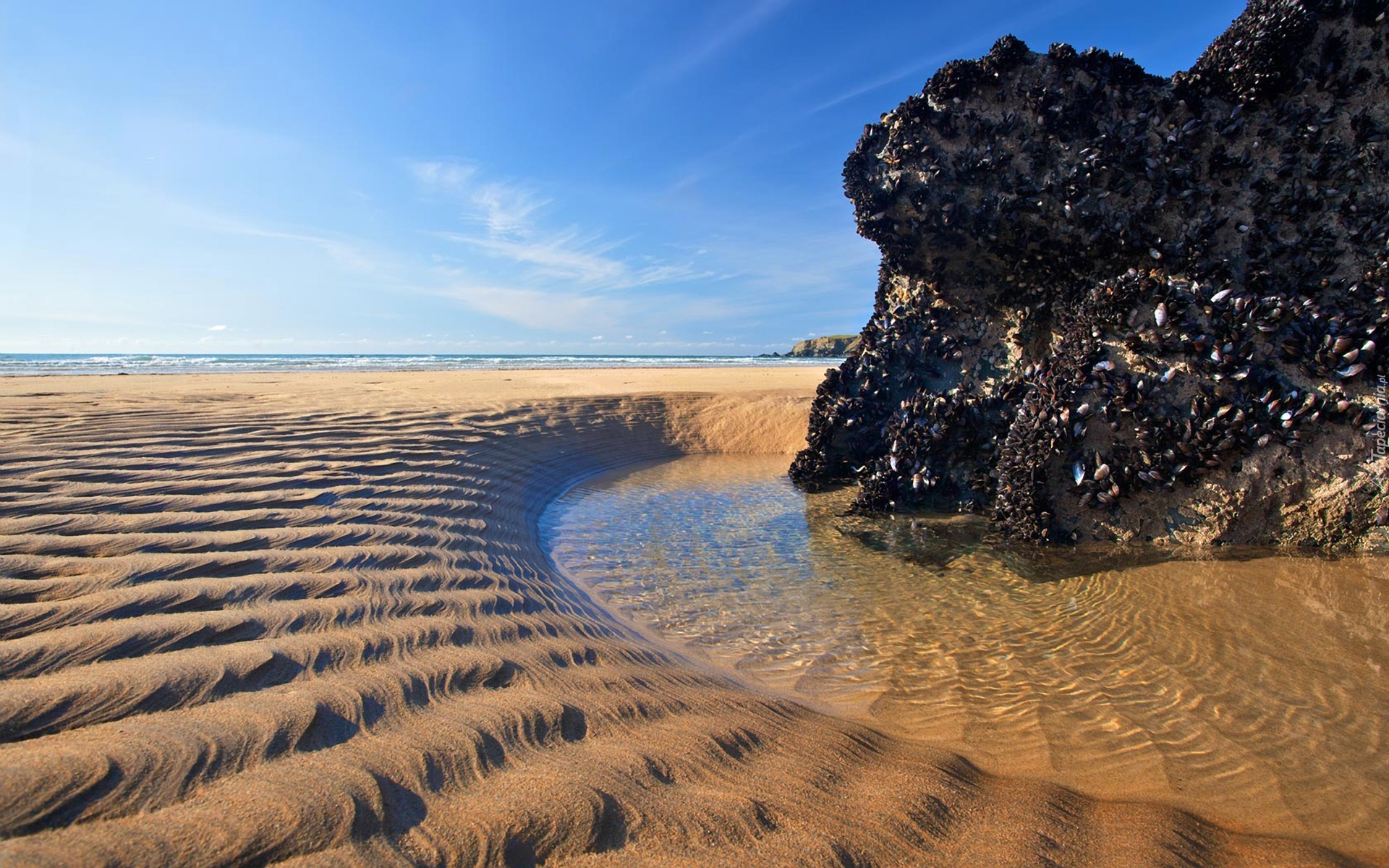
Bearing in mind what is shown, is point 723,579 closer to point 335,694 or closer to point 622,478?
point 335,694

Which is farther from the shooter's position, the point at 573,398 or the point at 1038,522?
the point at 573,398

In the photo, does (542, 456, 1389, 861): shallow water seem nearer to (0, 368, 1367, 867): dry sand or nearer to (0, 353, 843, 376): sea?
(0, 368, 1367, 867): dry sand

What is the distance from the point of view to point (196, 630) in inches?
96.0

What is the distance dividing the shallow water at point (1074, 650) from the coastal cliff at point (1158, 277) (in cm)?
59

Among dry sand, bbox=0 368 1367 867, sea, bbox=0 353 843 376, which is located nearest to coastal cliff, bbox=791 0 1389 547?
dry sand, bbox=0 368 1367 867

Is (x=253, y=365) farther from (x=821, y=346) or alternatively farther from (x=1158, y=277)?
(x=821, y=346)

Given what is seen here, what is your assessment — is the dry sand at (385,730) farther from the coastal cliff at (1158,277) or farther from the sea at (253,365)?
the sea at (253,365)

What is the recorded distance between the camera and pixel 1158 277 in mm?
5199

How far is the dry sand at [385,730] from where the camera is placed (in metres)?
1.56

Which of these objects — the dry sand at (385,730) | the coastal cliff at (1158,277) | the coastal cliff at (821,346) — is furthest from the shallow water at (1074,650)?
the coastal cliff at (821,346)

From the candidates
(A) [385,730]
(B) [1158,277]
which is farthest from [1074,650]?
(B) [1158,277]

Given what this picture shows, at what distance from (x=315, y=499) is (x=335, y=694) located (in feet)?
9.19

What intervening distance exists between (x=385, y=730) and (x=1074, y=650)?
3450mm

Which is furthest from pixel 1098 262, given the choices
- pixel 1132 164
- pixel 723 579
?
pixel 723 579
